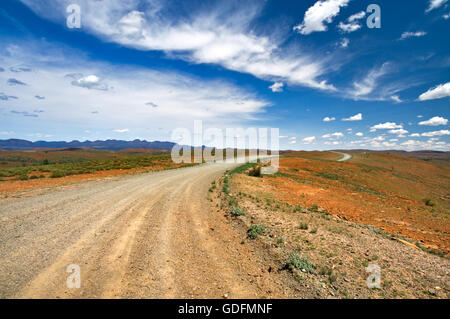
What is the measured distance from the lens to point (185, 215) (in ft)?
29.3

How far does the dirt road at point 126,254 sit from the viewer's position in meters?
4.19

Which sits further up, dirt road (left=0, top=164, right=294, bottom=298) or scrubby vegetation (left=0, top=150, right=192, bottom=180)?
scrubby vegetation (left=0, top=150, right=192, bottom=180)

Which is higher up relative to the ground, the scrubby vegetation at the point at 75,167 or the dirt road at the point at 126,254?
the scrubby vegetation at the point at 75,167

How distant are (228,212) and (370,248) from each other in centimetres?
558

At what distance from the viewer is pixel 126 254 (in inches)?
214

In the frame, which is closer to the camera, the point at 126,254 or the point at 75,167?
the point at 126,254

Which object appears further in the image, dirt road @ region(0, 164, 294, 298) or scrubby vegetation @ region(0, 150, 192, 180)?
scrubby vegetation @ region(0, 150, 192, 180)

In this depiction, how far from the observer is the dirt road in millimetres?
4191

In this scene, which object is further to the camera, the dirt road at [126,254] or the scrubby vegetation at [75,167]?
the scrubby vegetation at [75,167]

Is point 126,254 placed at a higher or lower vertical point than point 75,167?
lower

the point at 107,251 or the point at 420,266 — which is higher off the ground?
the point at 107,251
